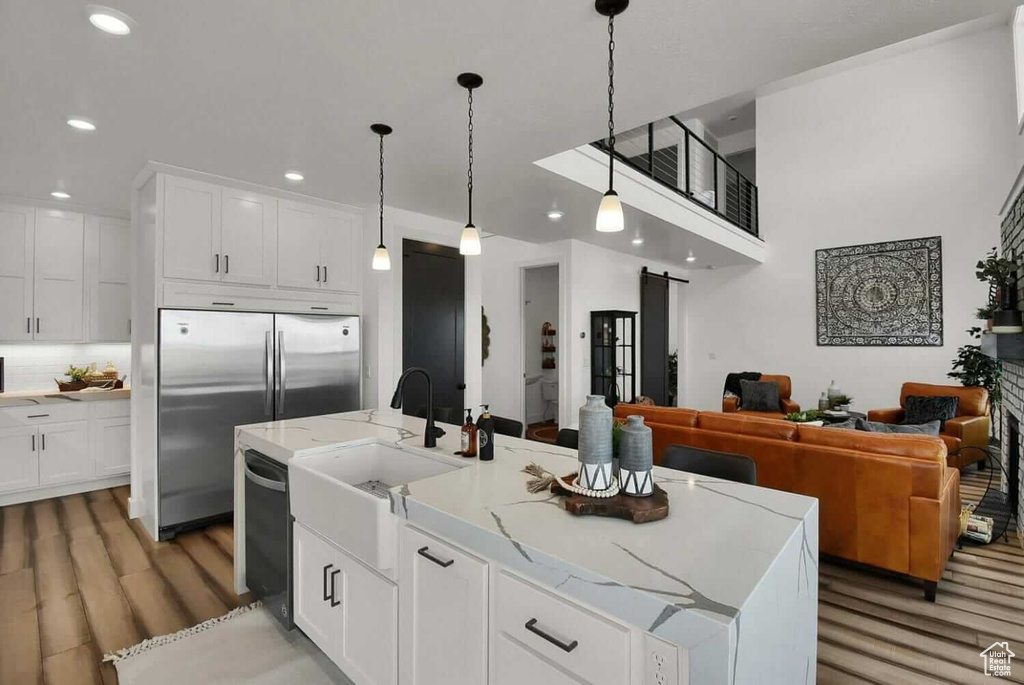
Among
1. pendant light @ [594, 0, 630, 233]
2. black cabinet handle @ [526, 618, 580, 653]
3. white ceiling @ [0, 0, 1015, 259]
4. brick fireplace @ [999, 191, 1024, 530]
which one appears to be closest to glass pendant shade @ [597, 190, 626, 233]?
pendant light @ [594, 0, 630, 233]

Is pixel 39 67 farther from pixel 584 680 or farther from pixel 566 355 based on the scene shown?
pixel 566 355

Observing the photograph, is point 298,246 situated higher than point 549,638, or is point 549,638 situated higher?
point 298,246

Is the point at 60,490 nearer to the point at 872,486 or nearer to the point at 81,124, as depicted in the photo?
the point at 81,124

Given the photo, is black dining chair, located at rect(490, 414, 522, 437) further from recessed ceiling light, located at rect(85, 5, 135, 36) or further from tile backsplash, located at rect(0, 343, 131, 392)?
tile backsplash, located at rect(0, 343, 131, 392)

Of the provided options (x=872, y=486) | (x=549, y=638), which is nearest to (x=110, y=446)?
(x=549, y=638)

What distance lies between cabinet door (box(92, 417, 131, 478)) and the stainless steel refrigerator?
159 centimetres

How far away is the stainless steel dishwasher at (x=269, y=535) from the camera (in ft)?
6.95

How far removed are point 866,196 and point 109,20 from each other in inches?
335

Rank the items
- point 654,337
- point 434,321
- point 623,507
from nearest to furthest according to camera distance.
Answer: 1. point 623,507
2. point 434,321
3. point 654,337

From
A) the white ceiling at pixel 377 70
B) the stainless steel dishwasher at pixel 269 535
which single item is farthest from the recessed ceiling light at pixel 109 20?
the stainless steel dishwasher at pixel 269 535

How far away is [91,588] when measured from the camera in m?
2.72

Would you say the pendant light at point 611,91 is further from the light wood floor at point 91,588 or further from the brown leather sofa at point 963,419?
the brown leather sofa at point 963,419

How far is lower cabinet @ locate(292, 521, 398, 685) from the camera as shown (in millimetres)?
1604

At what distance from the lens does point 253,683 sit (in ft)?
6.61
